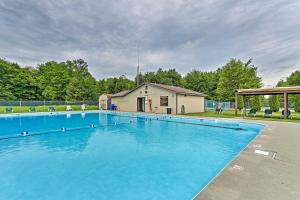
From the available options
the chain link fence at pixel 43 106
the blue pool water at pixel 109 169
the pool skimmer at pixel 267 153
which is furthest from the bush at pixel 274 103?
the chain link fence at pixel 43 106

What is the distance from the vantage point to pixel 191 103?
67.7ft

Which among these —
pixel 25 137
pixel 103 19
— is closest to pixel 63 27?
pixel 103 19

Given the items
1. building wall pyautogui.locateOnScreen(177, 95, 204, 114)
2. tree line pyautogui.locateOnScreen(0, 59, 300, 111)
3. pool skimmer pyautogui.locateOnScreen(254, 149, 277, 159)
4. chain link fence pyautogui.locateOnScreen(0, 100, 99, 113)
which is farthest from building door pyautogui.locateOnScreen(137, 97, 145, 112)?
pool skimmer pyautogui.locateOnScreen(254, 149, 277, 159)

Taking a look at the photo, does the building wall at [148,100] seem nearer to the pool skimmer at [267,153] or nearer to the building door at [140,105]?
the building door at [140,105]

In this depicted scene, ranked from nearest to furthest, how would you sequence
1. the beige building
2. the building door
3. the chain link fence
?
the beige building
the chain link fence
the building door

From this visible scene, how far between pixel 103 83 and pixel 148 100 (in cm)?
2362

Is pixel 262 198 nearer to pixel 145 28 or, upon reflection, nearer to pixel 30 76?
pixel 145 28

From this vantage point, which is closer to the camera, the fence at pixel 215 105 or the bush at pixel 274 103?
the bush at pixel 274 103

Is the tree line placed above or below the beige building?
above

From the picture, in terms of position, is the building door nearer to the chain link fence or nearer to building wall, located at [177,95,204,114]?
building wall, located at [177,95,204,114]

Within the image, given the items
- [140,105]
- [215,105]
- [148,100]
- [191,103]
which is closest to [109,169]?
[148,100]

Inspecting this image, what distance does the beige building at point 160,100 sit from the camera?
1881 cm

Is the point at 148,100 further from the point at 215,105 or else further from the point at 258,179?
the point at 258,179

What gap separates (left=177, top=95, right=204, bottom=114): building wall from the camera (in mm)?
19053
